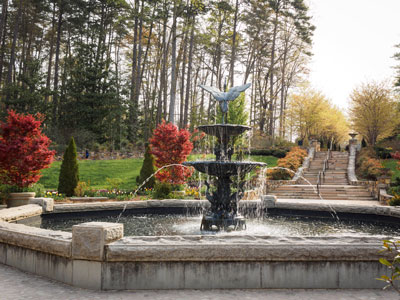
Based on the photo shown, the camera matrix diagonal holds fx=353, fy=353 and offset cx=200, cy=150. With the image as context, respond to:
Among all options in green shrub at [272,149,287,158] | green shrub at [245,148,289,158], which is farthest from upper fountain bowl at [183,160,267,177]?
green shrub at [245,148,289,158]

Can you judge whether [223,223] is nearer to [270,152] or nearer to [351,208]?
[351,208]

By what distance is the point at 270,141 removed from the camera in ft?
121

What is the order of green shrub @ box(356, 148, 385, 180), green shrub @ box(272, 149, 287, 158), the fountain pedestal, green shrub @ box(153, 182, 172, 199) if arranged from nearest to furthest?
1. the fountain pedestal
2. green shrub @ box(153, 182, 172, 199)
3. green shrub @ box(356, 148, 385, 180)
4. green shrub @ box(272, 149, 287, 158)

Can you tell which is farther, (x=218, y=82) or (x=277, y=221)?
(x=218, y=82)

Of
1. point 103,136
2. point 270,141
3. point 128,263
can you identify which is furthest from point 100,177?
point 270,141

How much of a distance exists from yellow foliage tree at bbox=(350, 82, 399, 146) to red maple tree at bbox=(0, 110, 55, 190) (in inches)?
1101

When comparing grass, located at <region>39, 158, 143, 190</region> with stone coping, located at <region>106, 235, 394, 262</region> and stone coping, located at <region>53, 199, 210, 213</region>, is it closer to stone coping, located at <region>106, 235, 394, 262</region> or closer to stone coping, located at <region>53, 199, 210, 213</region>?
stone coping, located at <region>53, 199, 210, 213</region>

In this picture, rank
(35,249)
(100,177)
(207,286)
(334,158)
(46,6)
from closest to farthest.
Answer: (207,286) → (35,249) → (100,177) → (334,158) → (46,6)

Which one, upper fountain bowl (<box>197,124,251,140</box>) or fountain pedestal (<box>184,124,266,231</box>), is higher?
A: upper fountain bowl (<box>197,124,251,140</box>)

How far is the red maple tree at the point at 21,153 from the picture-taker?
12.4 metres

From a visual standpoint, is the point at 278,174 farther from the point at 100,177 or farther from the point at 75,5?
the point at 75,5

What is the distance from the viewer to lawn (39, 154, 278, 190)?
20266 mm

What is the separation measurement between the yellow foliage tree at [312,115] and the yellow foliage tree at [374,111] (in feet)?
18.8

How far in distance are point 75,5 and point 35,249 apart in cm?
3490
